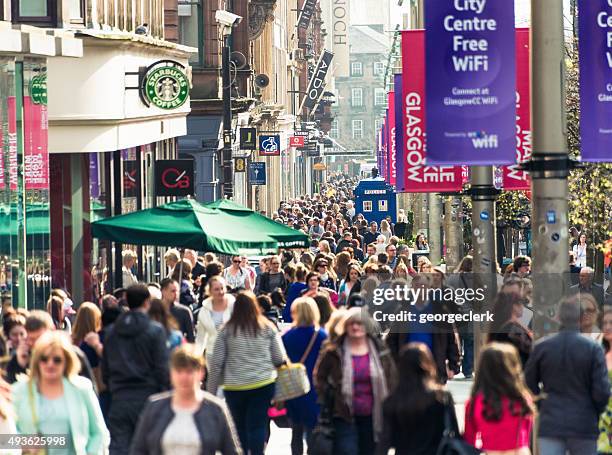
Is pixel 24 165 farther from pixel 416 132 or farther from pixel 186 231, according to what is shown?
pixel 416 132

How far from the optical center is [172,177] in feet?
104

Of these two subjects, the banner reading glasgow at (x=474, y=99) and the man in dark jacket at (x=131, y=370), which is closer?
the man in dark jacket at (x=131, y=370)

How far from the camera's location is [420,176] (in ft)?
65.9

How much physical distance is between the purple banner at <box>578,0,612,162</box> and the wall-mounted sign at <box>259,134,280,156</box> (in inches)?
1699

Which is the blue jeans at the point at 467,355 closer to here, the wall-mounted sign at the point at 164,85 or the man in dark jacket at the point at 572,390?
the wall-mounted sign at the point at 164,85

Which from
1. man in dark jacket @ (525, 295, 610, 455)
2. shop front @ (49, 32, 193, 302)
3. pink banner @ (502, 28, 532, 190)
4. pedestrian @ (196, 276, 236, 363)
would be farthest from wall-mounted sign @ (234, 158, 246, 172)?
man in dark jacket @ (525, 295, 610, 455)

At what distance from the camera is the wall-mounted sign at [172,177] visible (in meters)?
31.5

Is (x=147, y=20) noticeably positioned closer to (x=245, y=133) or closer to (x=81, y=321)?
(x=245, y=133)

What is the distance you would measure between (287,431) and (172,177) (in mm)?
15360

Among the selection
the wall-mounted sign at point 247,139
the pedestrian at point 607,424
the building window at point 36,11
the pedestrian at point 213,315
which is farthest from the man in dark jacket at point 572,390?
the wall-mounted sign at point 247,139

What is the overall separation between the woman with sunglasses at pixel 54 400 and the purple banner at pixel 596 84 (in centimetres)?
513

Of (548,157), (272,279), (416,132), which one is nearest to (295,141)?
(272,279)

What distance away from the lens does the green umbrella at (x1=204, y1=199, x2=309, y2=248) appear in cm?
1925

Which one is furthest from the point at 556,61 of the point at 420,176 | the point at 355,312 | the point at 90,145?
the point at 90,145
